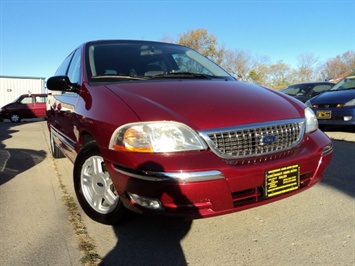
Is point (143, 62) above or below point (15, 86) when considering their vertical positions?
below

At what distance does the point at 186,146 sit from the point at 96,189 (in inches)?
40.0

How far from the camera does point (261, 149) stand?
7.66 feet

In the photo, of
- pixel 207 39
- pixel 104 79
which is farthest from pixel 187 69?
pixel 207 39

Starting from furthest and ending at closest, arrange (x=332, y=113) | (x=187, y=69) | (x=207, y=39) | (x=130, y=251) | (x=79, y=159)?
(x=207, y=39) < (x=332, y=113) < (x=187, y=69) < (x=79, y=159) < (x=130, y=251)

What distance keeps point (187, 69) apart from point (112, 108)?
140cm

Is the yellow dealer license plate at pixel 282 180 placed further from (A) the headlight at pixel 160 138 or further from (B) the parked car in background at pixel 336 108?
(B) the parked car in background at pixel 336 108

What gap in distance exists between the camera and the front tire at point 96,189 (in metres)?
2.59

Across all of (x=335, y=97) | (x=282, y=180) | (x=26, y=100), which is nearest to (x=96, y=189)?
(x=282, y=180)

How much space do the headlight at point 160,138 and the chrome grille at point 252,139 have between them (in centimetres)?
10

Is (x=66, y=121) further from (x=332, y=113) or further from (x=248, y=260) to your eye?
(x=332, y=113)

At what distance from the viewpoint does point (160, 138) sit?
2176mm

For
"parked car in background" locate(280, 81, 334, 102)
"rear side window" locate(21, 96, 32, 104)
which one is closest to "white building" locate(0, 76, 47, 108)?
"rear side window" locate(21, 96, 32, 104)

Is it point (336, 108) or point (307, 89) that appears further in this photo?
point (307, 89)

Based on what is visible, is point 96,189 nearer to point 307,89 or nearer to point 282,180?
point 282,180
